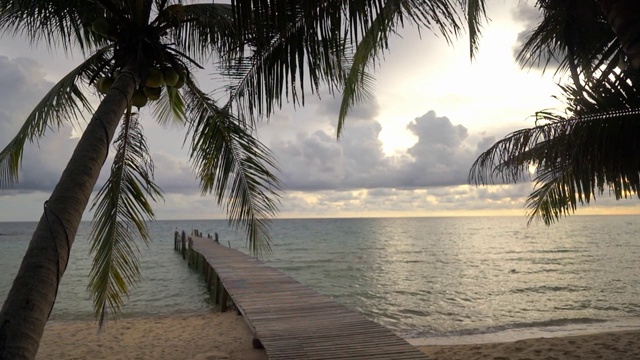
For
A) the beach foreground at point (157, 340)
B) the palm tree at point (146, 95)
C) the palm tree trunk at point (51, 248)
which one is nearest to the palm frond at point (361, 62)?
the palm tree at point (146, 95)

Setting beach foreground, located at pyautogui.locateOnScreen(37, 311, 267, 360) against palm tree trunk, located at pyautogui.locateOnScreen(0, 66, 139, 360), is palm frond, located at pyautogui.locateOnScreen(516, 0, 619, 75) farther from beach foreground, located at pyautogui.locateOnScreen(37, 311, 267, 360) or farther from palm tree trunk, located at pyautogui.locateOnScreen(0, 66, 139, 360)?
beach foreground, located at pyautogui.locateOnScreen(37, 311, 267, 360)

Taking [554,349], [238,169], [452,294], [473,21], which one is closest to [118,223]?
[238,169]

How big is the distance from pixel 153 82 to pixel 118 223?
1.95 metres

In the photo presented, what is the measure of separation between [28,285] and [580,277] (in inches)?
1042

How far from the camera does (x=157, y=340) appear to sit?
33.1ft

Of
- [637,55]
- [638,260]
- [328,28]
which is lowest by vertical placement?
[638,260]

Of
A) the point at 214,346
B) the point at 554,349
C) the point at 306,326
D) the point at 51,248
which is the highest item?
the point at 51,248

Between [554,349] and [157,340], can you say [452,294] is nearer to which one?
[554,349]

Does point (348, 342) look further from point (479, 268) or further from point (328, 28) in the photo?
point (479, 268)

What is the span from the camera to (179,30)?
5.89 metres

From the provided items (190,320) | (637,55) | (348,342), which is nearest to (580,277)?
(190,320)

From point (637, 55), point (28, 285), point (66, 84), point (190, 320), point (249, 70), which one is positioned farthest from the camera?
point (190, 320)

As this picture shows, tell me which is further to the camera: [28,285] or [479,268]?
[479,268]

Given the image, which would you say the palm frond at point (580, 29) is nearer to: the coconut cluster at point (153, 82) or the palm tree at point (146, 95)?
the palm tree at point (146, 95)
